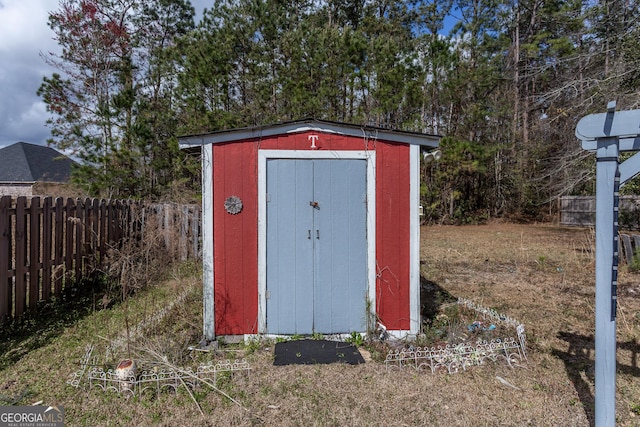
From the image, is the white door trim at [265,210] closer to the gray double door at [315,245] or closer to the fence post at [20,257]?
the gray double door at [315,245]

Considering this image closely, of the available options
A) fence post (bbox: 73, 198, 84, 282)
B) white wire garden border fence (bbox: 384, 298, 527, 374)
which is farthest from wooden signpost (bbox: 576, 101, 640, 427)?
fence post (bbox: 73, 198, 84, 282)

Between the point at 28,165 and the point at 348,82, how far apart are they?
58.4ft

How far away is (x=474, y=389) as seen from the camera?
9.53 ft

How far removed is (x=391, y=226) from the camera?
12.8 feet

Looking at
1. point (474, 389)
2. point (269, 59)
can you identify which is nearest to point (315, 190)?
point (474, 389)

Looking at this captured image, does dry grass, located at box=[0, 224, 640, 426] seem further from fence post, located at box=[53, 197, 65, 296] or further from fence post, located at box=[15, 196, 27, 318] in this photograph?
fence post, located at box=[53, 197, 65, 296]

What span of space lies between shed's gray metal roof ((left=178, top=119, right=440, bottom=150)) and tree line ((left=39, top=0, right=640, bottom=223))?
4.76 metres

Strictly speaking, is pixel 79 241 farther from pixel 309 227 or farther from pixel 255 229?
pixel 309 227

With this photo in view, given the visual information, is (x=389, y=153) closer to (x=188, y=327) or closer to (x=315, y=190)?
(x=315, y=190)

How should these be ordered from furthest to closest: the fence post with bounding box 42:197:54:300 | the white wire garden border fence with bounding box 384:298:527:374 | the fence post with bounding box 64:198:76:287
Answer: the fence post with bounding box 64:198:76:287 < the fence post with bounding box 42:197:54:300 < the white wire garden border fence with bounding box 384:298:527:374

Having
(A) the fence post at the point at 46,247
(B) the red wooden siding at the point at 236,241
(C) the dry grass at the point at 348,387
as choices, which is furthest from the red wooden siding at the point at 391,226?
(A) the fence post at the point at 46,247

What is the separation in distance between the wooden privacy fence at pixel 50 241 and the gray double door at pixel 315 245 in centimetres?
272

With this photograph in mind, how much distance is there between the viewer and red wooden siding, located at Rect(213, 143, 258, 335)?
12.5 ft

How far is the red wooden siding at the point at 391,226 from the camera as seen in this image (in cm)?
389
